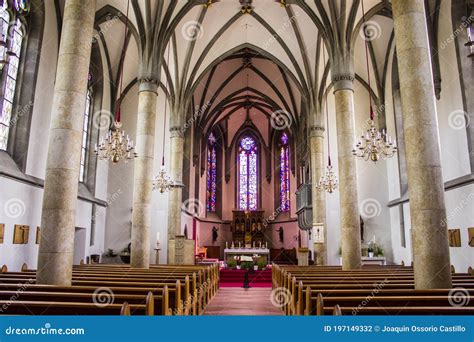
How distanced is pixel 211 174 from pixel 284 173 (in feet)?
22.5

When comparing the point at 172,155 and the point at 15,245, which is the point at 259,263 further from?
the point at 15,245

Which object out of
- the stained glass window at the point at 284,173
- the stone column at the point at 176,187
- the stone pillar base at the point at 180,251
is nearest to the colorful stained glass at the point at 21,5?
the stone column at the point at 176,187

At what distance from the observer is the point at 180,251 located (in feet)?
58.2

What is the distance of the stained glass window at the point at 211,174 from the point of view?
34.0 meters

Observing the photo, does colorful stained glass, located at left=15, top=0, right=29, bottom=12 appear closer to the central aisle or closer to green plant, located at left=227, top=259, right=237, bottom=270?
the central aisle

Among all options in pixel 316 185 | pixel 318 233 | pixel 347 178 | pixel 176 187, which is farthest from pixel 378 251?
pixel 176 187

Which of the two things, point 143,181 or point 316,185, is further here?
point 316,185

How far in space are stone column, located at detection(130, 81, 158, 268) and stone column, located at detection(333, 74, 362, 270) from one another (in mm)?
6775

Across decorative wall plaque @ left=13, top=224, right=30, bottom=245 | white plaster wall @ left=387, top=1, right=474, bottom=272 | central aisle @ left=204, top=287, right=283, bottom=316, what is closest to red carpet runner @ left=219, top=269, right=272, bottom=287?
central aisle @ left=204, top=287, right=283, bottom=316

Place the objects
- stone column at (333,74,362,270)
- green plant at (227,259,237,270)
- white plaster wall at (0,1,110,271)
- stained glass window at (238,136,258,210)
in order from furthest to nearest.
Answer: stained glass window at (238,136,258,210) → green plant at (227,259,237,270) → stone column at (333,74,362,270) → white plaster wall at (0,1,110,271)

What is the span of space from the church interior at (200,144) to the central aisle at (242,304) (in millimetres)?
115

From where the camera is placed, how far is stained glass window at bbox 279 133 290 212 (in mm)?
33406

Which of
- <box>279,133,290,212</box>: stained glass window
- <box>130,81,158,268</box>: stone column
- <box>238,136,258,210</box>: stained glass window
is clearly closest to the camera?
<box>130,81,158,268</box>: stone column

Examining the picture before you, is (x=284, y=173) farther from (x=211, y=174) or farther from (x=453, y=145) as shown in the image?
(x=453, y=145)
